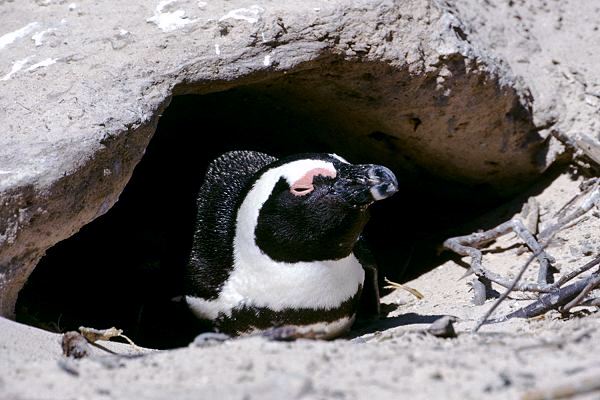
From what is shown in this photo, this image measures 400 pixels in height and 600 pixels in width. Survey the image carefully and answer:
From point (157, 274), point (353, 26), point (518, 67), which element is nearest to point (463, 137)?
point (518, 67)

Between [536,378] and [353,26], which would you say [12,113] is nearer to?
[353,26]

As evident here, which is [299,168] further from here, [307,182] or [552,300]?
[552,300]

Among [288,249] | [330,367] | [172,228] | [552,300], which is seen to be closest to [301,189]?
[288,249]

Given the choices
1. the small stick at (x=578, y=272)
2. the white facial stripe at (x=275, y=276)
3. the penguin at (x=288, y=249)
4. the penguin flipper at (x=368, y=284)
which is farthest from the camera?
the penguin flipper at (x=368, y=284)

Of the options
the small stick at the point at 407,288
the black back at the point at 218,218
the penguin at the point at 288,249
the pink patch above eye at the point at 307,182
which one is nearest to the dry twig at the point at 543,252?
the small stick at the point at 407,288

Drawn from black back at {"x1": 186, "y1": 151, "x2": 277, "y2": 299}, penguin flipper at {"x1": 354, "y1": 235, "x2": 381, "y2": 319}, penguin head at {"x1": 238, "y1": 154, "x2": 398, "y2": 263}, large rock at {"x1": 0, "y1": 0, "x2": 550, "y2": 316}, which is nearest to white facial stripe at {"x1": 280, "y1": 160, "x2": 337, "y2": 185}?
penguin head at {"x1": 238, "y1": 154, "x2": 398, "y2": 263}

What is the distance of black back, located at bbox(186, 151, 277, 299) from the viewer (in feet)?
10.3

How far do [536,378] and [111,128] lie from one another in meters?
1.50

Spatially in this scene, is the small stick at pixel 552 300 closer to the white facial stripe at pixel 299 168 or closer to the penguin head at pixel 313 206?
the penguin head at pixel 313 206

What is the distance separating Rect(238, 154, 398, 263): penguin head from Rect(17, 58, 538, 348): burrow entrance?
0.38 m

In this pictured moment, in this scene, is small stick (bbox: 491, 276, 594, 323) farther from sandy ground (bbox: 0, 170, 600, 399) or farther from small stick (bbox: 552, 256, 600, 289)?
sandy ground (bbox: 0, 170, 600, 399)

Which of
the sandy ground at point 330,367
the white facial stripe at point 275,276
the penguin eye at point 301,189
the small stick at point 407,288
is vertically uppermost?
the sandy ground at point 330,367

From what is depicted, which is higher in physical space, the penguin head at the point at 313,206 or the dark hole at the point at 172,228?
the penguin head at the point at 313,206

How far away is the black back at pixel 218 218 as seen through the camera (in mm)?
3146
